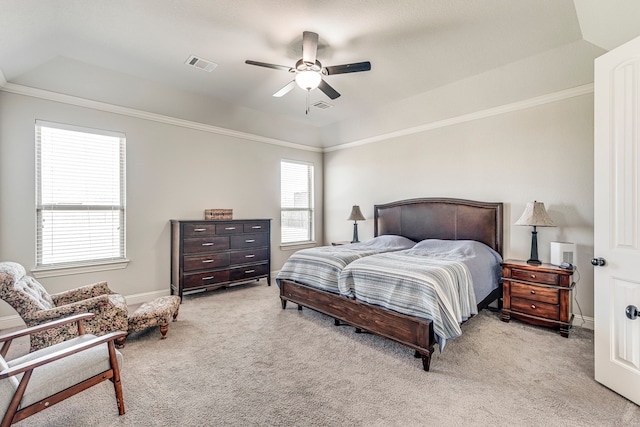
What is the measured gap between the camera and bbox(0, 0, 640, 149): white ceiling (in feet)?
8.70

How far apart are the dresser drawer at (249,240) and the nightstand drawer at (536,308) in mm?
3837

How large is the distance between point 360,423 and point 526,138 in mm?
Answer: 4004

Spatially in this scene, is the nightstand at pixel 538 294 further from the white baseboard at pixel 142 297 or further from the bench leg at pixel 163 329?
the white baseboard at pixel 142 297

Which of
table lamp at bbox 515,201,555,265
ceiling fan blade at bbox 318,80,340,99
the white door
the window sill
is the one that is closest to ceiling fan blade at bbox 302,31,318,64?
ceiling fan blade at bbox 318,80,340,99

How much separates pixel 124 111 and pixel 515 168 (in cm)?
559

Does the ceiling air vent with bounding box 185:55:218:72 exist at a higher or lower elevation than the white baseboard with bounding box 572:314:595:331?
higher

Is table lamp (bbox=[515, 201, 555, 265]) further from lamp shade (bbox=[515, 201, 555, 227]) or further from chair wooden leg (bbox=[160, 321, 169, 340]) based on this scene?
chair wooden leg (bbox=[160, 321, 169, 340])

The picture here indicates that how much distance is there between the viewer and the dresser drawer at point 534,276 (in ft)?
10.4

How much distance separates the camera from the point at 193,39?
3.15 meters

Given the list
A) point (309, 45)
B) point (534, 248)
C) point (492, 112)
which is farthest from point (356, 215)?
point (309, 45)

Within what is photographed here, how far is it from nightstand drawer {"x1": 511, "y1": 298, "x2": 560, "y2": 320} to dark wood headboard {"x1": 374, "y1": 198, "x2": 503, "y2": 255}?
842 mm

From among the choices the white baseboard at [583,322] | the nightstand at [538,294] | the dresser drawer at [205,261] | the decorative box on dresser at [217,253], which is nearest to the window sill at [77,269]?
the decorative box on dresser at [217,253]

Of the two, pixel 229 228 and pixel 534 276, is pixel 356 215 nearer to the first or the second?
pixel 229 228

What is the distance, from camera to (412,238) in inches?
195
